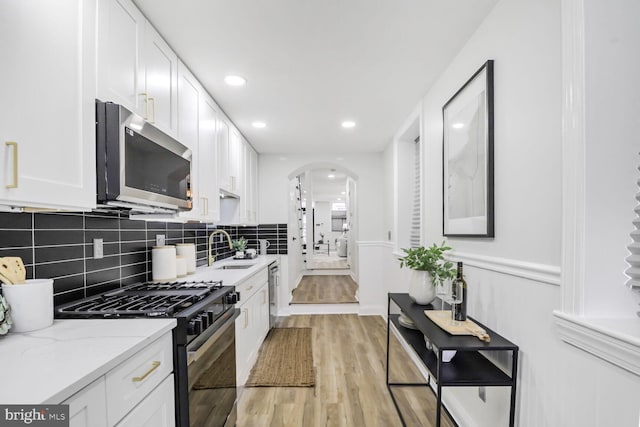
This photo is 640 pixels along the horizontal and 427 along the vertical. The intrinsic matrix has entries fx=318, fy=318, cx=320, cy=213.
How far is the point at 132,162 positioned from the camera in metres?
1.40

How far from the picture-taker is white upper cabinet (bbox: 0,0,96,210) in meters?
0.92

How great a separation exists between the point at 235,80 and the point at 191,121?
0.45 meters

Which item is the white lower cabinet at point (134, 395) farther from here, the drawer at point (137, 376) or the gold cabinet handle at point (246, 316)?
the gold cabinet handle at point (246, 316)

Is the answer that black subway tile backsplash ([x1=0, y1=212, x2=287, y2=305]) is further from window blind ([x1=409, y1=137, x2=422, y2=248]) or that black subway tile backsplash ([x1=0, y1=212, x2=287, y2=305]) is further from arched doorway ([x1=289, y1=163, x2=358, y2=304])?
arched doorway ([x1=289, y1=163, x2=358, y2=304])

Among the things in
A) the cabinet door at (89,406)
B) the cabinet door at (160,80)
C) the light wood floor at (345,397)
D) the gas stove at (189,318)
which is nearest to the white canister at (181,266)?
the gas stove at (189,318)

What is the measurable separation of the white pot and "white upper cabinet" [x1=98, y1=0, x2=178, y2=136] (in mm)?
1785

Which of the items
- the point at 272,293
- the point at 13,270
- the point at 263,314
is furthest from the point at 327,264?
the point at 13,270

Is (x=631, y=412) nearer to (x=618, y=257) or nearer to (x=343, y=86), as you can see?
(x=618, y=257)

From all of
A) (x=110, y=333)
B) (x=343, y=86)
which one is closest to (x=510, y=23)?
(x=343, y=86)

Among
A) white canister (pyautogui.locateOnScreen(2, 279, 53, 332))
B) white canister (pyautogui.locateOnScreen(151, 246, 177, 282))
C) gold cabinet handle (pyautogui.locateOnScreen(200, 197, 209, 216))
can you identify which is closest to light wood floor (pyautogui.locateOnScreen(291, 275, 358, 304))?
gold cabinet handle (pyautogui.locateOnScreen(200, 197, 209, 216))

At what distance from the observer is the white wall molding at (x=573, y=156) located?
100 centimetres

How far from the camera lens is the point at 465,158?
1.85 m

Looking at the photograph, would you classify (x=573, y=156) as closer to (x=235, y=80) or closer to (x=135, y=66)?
(x=135, y=66)

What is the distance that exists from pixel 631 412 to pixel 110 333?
1.60m
